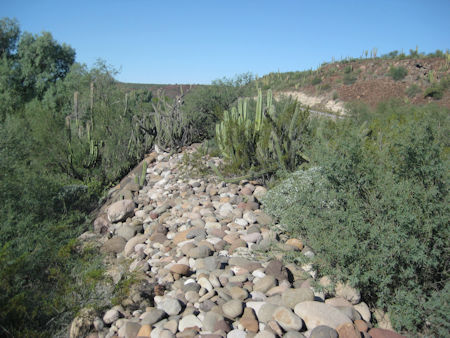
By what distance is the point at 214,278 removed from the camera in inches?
165

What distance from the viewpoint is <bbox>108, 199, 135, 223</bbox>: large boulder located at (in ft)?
23.5

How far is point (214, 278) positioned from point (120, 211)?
140 inches

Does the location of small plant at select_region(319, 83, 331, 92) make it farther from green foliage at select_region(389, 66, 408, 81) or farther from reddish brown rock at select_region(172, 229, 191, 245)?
reddish brown rock at select_region(172, 229, 191, 245)

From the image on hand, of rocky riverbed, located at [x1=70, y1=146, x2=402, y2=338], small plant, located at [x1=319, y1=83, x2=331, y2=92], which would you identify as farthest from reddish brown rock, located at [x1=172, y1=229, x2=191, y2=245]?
small plant, located at [x1=319, y1=83, x2=331, y2=92]

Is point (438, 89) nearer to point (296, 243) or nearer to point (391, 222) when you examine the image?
point (296, 243)

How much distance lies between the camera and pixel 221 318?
11.1ft

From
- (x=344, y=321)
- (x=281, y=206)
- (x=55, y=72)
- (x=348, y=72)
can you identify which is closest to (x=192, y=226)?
(x=281, y=206)

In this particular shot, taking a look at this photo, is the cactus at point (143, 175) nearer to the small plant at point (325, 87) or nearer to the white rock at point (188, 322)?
the white rock at point (188, 322)

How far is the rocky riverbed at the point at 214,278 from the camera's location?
3.33 m

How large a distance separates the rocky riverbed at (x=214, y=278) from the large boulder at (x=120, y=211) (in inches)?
0.7

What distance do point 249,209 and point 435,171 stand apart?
295 cm

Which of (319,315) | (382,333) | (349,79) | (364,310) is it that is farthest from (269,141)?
(349,79)

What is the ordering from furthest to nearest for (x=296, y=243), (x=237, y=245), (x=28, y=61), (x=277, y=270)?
(x=28, y=61)
(x=237, y=245)
(x=296, y=243)
(x=277, y=270)

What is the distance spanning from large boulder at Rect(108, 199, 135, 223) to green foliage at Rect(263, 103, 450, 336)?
3.88 metres
